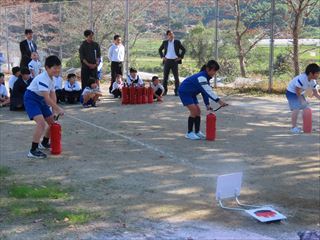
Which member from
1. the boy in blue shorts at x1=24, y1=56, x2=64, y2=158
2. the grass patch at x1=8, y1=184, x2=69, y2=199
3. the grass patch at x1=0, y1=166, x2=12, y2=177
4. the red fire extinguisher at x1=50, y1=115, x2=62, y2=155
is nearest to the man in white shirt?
the boy in blue shorts at x1=24, y1=56, x2=64, y2=158

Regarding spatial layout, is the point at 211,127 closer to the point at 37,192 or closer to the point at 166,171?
the point at 166,171

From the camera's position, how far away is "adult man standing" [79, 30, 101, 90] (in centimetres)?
1376

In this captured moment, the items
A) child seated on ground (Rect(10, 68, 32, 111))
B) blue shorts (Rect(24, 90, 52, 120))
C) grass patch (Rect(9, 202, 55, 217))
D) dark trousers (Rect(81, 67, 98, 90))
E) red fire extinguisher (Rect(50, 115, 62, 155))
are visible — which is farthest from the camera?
dark trousers (Rect(81, 67, 98, 90))

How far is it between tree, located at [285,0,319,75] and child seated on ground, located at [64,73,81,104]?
6.41 meters

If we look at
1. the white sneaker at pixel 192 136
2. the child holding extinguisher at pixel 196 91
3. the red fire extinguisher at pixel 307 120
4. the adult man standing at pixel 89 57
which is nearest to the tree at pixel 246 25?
the adult man standing at pixel 89 57

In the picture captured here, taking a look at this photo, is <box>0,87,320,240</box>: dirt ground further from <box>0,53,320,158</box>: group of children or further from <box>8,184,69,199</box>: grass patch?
<box>0,53,320,158</box>: group of children

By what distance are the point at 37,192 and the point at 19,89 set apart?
252 inches

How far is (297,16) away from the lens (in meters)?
15.6

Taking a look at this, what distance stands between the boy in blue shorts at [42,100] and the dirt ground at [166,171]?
39 cm

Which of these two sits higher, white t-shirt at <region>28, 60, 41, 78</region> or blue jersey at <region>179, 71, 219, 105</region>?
white t-shirt at <region>28, 60, 41, 78</region>

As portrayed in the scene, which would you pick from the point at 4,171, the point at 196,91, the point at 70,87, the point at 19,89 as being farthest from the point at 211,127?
the point at 70,87

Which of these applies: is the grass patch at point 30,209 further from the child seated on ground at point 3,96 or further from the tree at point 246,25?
the tree at point 246,25

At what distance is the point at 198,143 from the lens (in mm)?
9406

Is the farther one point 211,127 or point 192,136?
point 192,136
